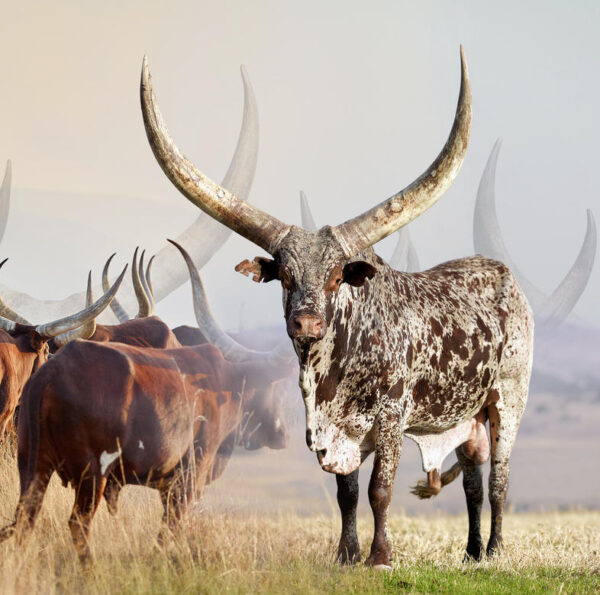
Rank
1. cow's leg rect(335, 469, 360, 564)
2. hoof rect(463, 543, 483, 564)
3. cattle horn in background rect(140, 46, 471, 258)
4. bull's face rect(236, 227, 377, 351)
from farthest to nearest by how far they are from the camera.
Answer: hoof rect(463, 543, 483, 564) → cow's leg rect(335, 469, 360, 564) → cattle horn in background rect(140, 46, 471, 258) → bull's face rect(236, 227, 377, 351)

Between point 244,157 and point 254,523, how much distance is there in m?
8.46

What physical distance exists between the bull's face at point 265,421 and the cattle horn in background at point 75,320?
154 centimetres

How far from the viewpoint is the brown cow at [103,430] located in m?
5.89

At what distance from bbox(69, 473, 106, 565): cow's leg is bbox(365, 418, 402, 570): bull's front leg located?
1829mm

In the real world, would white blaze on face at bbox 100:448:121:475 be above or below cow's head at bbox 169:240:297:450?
below

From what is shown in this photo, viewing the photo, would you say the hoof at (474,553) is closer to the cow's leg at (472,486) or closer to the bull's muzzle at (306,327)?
the cow's leg at (472,486)

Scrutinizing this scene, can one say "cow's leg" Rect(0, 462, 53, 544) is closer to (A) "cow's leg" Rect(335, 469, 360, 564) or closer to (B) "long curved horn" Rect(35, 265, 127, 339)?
(B) "long curved horn" Rect(35, 265, 127, 339)

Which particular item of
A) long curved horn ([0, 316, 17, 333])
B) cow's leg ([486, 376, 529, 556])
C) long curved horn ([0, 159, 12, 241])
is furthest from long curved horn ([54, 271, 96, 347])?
long curved horn ([0, 159, 12, 241])

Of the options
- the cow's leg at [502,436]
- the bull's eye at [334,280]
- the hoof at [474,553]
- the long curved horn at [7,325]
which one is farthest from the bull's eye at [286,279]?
the long curved horn at [7,325]

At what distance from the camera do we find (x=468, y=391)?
7.18 meters

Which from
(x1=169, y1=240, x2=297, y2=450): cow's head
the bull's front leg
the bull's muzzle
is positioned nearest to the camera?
the bull's muzzle

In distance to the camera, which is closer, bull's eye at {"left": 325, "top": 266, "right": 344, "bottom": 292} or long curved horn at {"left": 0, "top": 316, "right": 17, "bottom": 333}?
bull's eye at {"left": 325, "top": 266, "right": 344, "bottom": 292}

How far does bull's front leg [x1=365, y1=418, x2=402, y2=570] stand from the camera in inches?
242

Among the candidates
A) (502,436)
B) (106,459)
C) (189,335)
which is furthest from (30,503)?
(189,335)
